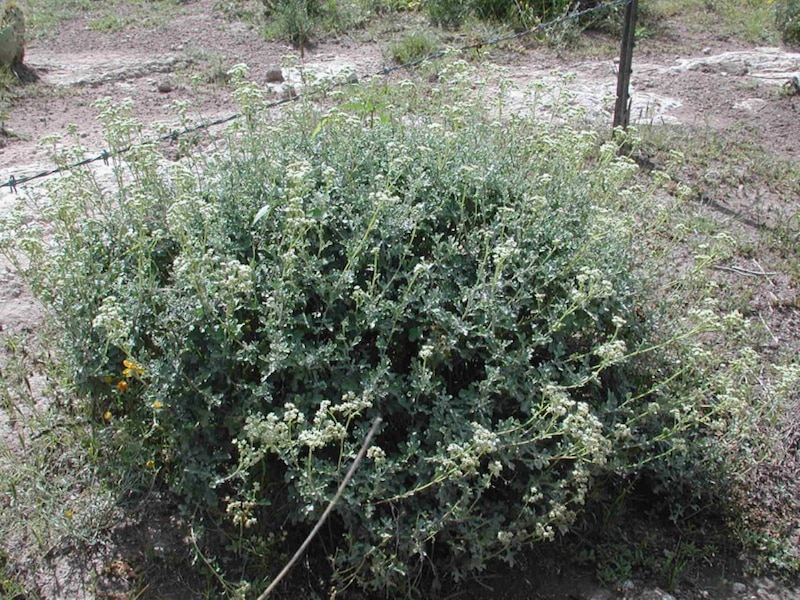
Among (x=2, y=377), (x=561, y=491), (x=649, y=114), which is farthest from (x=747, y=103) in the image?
(x=2, y=377)

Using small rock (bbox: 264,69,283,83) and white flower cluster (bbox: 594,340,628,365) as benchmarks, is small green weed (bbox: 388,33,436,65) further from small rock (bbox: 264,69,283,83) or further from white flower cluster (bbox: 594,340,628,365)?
white flower cluster (bbox: 594,340,628,365)

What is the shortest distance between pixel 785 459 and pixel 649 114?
3.79m

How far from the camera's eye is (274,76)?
765 cm

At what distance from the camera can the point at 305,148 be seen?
380 centimetres

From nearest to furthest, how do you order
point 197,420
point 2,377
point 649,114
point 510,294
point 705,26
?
point 197,420 → point 510,294 → point 2,377 → point 649,114 → point 705,26

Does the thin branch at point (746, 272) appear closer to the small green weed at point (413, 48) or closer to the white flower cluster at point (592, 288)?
the white flower cluster at point (592, 288)

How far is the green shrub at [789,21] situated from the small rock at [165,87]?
653 cm

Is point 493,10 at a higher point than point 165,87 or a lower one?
higher

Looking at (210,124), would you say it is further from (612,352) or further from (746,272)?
(746,272)

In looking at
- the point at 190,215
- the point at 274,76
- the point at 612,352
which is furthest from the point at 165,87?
the point at 612,352

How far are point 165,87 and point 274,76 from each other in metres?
1.00

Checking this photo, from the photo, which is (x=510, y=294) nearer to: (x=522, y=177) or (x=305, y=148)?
(x=522, y=177)

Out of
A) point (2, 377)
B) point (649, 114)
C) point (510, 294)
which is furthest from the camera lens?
point (649, 114)

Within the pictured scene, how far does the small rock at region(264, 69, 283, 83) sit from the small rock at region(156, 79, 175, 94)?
35.0 inches
